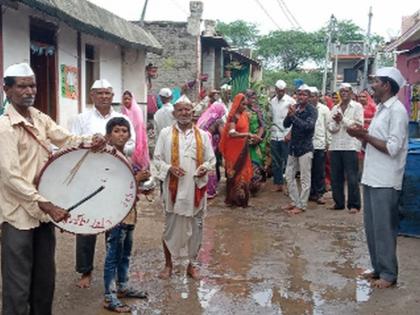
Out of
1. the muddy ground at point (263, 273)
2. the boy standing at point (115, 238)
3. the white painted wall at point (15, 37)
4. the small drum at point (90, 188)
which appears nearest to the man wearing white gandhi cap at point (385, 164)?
the muddy ground at point (263, 273)

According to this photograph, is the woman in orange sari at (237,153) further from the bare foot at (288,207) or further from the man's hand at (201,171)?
the man's hand at (201,171)

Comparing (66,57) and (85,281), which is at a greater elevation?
(66,57)

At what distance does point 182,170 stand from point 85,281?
1.30 m

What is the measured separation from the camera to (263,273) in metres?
5.44

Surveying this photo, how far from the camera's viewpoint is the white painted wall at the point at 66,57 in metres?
8.88

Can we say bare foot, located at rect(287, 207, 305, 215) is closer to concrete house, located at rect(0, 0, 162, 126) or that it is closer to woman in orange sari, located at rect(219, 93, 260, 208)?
woman in orange sari, located at rect(219, 93, 260, 208)


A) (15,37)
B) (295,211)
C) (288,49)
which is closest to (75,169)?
(15,37)

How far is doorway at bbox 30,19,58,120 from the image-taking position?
27.1 ft

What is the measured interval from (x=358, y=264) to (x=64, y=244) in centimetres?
318

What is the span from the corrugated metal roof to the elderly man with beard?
2.74 m

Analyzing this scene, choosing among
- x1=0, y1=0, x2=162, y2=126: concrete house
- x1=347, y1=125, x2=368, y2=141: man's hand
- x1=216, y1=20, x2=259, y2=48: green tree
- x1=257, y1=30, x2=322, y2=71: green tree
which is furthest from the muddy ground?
x1=216, y1=20, x2=259, y2=48: green tree

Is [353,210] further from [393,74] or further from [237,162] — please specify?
[393,74]

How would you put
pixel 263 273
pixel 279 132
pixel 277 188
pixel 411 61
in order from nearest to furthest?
pixel 263 273
pixel 279 132
pixel 277 188
pixel 411 61

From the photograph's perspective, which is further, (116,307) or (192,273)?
(192,273)
